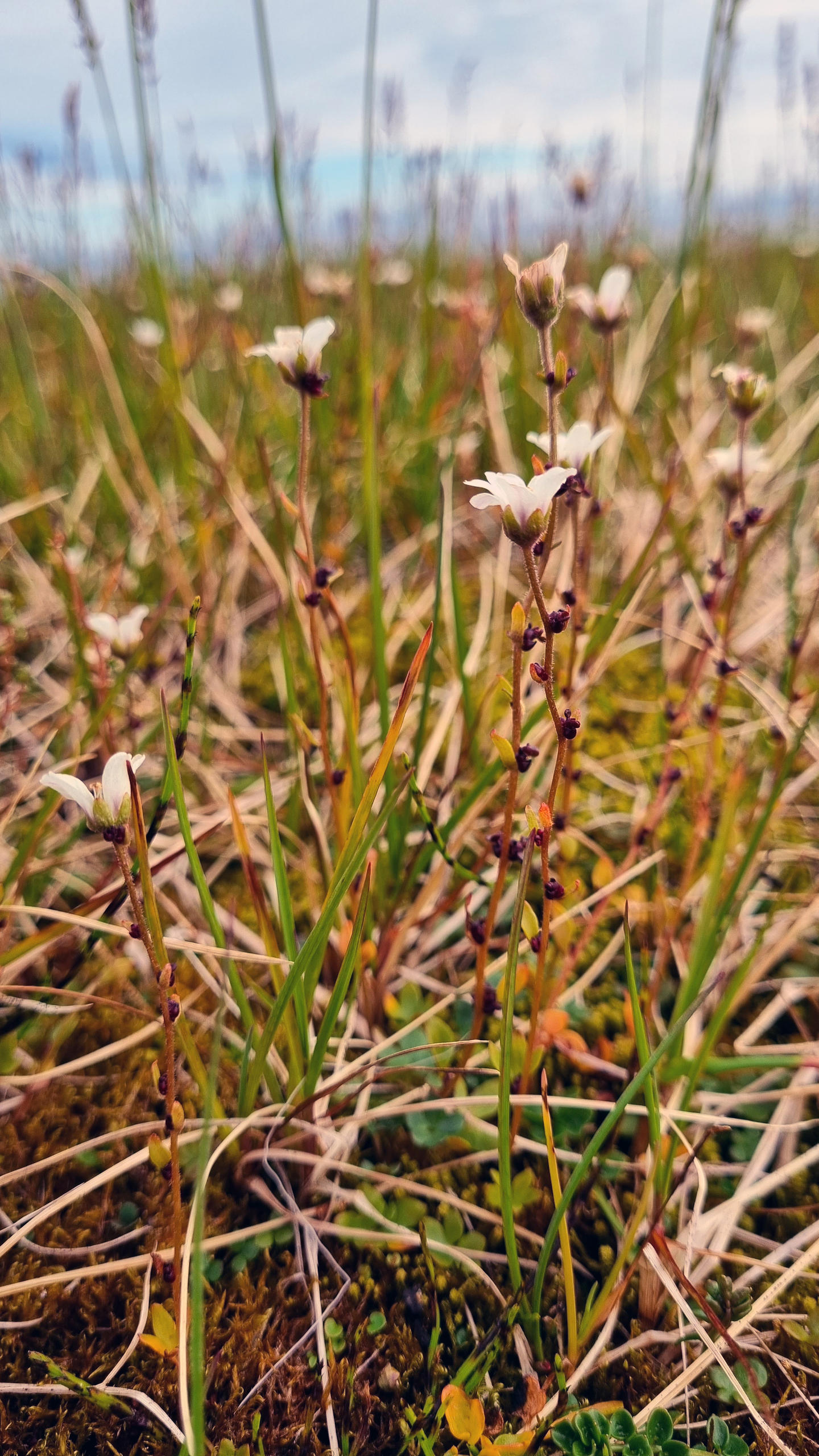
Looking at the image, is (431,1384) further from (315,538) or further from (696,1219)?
(315,538)

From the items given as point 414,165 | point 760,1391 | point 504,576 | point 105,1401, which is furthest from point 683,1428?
point 414,165

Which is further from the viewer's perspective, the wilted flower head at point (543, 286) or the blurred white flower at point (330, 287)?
the blurred white flower at point (330, 287)

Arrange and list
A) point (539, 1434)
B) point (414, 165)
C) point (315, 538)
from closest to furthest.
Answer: point (539, 1434), point (315, 538), point (414, 165)

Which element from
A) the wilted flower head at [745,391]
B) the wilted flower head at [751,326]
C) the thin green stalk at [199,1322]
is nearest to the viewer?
the thin green stalk at [199,1322]

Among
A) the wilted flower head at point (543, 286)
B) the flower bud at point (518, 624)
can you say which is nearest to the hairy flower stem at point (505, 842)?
the flower bud at point (518, 624)

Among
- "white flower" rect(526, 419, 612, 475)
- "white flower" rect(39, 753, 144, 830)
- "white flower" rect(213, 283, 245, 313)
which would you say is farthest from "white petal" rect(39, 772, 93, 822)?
"white flower" rect(213, 283, 245, 313)

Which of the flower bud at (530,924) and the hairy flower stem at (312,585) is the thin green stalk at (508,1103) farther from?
the hairy flower stem at (312,585)
